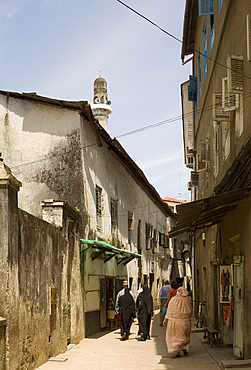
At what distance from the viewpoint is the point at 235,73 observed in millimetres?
9180

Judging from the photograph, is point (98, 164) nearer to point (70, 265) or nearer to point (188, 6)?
point (70, 265)

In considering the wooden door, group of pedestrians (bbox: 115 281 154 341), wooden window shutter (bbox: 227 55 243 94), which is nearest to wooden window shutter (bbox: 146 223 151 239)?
the wooden door

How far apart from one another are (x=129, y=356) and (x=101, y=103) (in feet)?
108

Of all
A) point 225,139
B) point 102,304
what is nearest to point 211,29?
point 225,139

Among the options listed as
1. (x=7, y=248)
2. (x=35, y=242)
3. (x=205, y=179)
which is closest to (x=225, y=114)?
(x=35, y=242)

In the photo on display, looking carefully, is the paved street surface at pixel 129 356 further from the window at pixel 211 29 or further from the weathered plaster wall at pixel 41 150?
the window at pixel 211 29

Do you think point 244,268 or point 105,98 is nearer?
point 244,268

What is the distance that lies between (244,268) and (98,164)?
8.67 m

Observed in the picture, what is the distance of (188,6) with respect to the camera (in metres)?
18.5

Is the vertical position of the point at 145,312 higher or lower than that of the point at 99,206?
lower

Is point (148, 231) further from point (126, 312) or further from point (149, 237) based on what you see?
point (126, 312)

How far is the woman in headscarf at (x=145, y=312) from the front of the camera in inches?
Answer: 582

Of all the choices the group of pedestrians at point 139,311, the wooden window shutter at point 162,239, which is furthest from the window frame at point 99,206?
the wooden window shutter at point 162,239

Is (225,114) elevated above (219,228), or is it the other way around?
(225,114)
